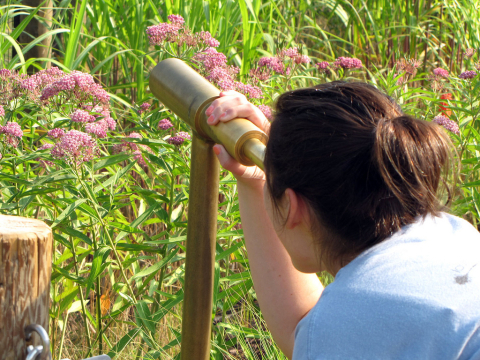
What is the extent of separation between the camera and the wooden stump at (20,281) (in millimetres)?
968

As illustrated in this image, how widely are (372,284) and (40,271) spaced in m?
0.65

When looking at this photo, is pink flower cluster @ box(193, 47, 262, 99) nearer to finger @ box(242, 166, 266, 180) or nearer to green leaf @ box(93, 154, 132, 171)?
green leaf @ box(93, 154, 132, 171)

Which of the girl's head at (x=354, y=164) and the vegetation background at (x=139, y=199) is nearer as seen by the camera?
the girl's head at (x=354, y=164)

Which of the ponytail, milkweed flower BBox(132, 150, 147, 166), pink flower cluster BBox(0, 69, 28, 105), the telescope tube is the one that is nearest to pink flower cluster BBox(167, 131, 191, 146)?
milkweed flower BBox(132, 150, 147, 166)

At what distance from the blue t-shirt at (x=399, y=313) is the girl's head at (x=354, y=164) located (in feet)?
0.30

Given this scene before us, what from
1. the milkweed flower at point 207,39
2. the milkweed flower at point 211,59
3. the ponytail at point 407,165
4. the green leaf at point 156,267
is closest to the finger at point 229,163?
the ponytail at point 407,165

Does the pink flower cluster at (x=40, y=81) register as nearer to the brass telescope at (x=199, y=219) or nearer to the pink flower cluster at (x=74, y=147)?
the pink flower cluster at (x=74, y=147)

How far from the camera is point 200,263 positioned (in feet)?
3.01

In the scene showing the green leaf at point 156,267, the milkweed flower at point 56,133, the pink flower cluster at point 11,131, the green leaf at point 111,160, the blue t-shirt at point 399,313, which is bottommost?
the green leaf at point 156,267

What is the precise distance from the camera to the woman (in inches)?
25.3

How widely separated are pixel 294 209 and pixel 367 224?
116mm

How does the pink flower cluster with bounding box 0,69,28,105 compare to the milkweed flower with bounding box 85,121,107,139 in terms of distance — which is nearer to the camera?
the milkweed flower with bounding box 85,121,107,139

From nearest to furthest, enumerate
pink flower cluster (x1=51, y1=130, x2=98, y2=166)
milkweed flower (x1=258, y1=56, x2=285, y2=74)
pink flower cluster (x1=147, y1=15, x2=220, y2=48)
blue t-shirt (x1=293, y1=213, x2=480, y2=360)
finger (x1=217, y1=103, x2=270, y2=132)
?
blue t-shirt (x1=293, y1=213, x2=480, y2=360) → finger (x1=217, y1=103, x2=270, y2=132) → pink flower cluster (x1=51, y1=130, x2=98, y2=166) → pink flower cluster (x1=147, y1=15, x2=220, y2=48) → milkweed flower (x1=258, y1=56, x2=285, y2=74)

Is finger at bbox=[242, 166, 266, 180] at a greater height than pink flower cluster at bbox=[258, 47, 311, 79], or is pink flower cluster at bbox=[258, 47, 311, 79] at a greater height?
pink flower cluster at bbox=[258, 47, 311, 79]
